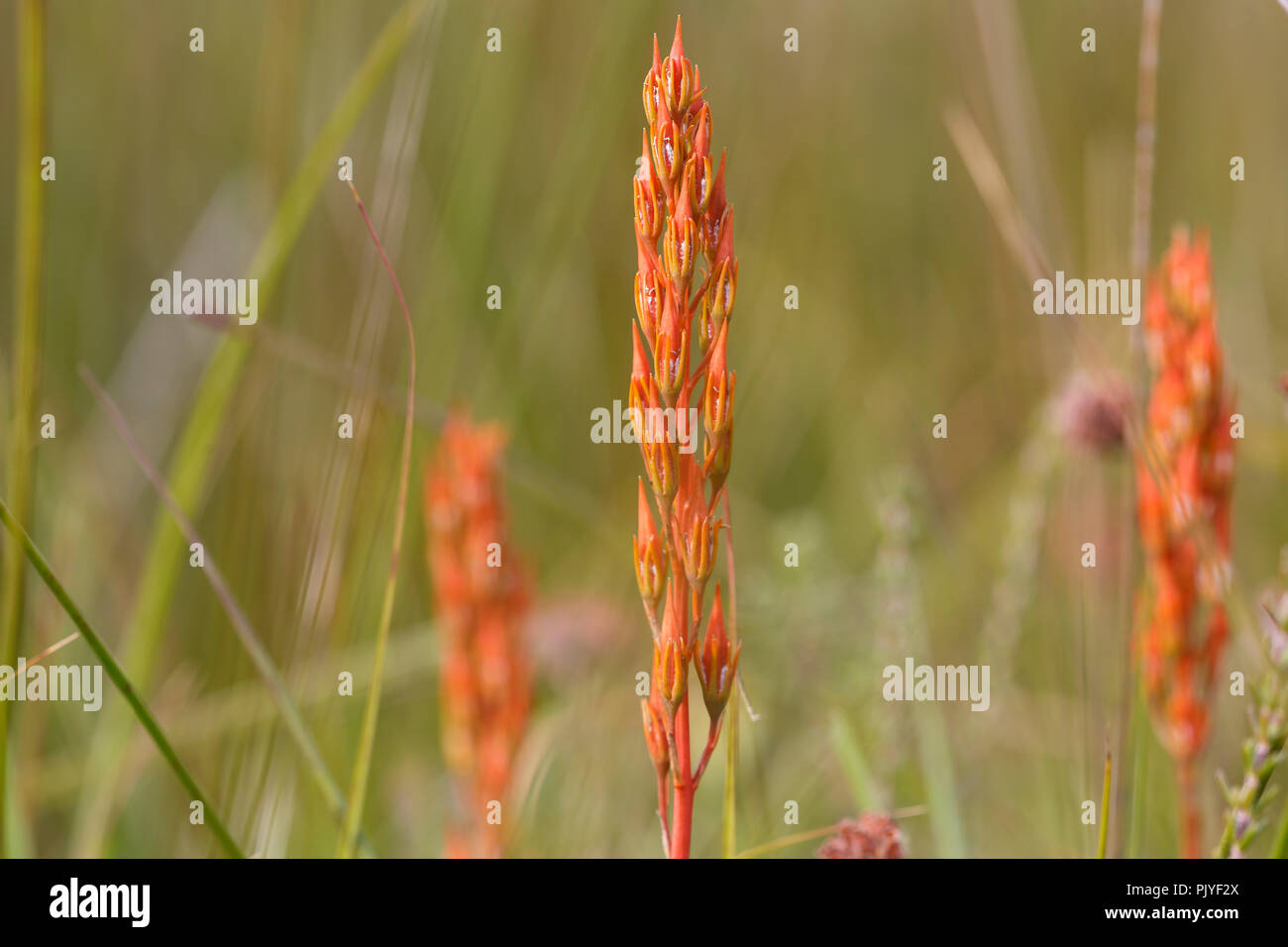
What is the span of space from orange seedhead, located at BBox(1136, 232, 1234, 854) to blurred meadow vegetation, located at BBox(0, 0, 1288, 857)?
0.05 meters

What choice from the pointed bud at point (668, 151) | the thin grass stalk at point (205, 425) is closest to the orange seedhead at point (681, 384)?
the pointed bud at point (668, 151)

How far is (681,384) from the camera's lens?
0.62m

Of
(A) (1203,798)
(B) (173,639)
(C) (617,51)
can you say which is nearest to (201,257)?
(B) (173,639)

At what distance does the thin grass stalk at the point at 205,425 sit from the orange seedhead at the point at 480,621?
12.5 inches

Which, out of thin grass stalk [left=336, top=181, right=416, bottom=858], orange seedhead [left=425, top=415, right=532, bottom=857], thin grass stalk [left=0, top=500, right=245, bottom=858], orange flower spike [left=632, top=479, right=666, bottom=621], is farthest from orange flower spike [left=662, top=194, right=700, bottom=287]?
orange seedhead [left=425, top=415, right=532, bottom=857]

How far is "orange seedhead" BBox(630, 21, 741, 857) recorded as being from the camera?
605mm

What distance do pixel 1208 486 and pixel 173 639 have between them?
6.80ft

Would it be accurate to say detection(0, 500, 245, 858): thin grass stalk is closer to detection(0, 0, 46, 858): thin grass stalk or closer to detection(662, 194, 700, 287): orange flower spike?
detection(0, 0, 46, 858): thin grass stalk

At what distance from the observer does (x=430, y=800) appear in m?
1.98

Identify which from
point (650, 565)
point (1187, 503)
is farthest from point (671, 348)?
point (1187, 503)

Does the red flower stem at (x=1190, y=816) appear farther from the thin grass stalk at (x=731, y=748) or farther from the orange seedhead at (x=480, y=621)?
the orange seedhead at (x=480, y=621)

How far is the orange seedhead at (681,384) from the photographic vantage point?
605 mm

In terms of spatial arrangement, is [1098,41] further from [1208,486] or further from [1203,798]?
[1208,486]

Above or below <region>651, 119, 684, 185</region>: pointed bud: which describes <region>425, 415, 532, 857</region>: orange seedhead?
below
